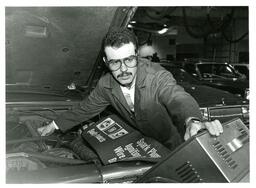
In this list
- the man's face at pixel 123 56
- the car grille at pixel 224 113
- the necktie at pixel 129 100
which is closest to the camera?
the man's face at pixel 123 56

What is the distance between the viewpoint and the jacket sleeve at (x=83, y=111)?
1707 mm

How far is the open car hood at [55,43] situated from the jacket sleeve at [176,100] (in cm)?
45

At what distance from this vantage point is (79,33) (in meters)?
1.94

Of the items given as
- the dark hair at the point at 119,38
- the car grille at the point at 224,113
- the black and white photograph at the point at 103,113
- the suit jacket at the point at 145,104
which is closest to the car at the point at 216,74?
the black and white photograph at the point at 103,113

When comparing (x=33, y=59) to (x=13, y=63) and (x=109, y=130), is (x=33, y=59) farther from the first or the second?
(x=109, y=130)

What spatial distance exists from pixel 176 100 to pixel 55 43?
0.99 m

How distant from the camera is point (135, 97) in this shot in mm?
1697

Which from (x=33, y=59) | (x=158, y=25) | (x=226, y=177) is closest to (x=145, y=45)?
(x=158, y=25)

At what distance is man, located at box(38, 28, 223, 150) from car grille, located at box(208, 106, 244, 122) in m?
0.33

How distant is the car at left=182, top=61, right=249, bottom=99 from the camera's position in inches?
166

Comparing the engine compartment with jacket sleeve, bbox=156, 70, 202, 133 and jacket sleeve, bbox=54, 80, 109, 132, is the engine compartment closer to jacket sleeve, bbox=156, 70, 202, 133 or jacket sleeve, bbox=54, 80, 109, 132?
jacket sleeve, bbox=54, 80, 109, 132

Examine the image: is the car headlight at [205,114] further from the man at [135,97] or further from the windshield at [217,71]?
the windshield at [217,71]
